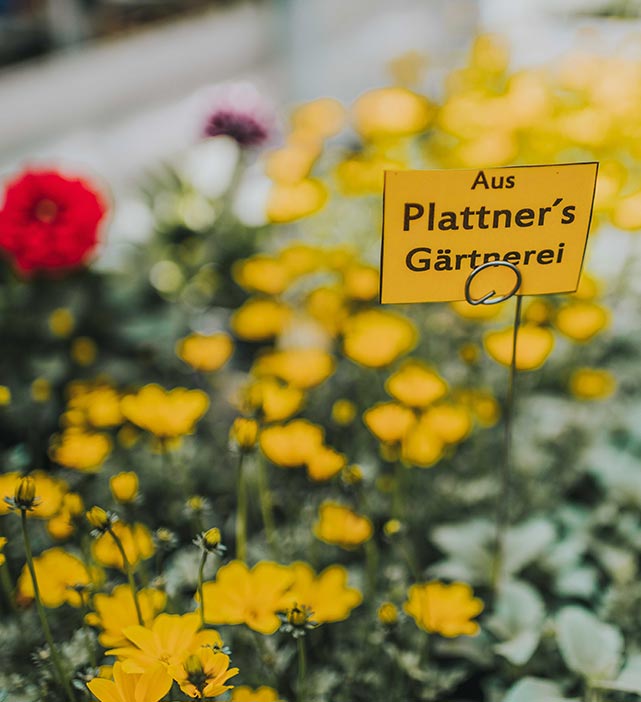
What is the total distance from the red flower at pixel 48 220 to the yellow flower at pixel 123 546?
1.28 ft

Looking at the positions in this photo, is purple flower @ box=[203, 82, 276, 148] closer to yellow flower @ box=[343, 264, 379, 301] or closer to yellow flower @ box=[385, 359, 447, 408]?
yellow flower @ box=[343, 264, 379, 301]

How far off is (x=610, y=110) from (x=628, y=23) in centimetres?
191

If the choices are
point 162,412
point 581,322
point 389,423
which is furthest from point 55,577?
point 581,322

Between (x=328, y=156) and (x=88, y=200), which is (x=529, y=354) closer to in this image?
(x=88, y=200)

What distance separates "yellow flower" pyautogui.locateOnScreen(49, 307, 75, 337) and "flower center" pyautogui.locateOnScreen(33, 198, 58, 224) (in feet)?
0.55

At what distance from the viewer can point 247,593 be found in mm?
599

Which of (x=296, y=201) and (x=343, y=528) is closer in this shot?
(x=343, y=528)

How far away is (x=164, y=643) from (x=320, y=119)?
1148mm

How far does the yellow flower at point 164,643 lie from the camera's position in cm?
48

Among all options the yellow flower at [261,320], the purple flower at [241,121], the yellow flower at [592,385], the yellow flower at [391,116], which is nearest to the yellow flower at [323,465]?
the yellow flower at [261,320]

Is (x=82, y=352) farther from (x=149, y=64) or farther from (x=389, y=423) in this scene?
(x=149, y=64)

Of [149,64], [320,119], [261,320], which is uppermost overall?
[149,64]

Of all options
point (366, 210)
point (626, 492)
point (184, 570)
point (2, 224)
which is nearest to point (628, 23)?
point (366, 210)

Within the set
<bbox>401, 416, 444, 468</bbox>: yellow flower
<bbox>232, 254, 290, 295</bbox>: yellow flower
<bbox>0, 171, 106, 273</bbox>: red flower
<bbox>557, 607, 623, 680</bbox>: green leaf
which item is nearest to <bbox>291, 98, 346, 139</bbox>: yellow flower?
<bbox>232, 254, 290, 295</bbox>: yellow flower
